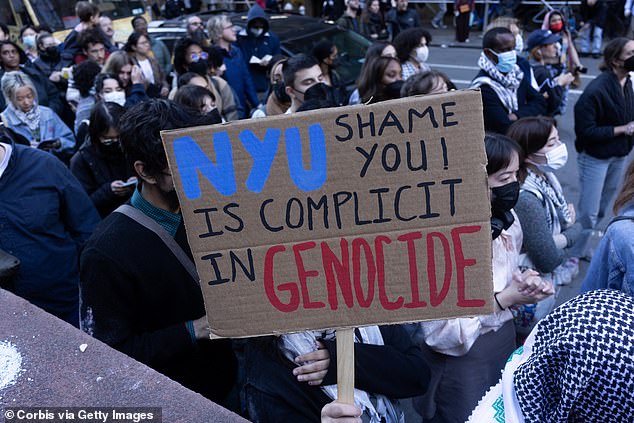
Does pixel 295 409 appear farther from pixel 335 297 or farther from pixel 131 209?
pixel 131 209

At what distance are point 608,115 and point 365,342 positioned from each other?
121 inches

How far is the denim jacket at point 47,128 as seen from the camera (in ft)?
13.8

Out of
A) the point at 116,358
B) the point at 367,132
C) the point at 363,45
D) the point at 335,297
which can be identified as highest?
the point at 367,132

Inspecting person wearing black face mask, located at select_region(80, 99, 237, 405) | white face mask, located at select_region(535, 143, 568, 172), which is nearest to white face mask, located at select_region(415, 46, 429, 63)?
white face mask, located at select_region(535, 143, 568, 172)

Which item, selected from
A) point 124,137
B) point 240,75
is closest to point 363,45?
point 240,75

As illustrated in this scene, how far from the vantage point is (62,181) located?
2555 millimetres

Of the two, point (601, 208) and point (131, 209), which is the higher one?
point (131, 209)

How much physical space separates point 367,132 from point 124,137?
94 centimetres

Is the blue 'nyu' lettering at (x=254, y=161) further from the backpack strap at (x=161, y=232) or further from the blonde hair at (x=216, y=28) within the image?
the blonde hair at (x=216, y=28)

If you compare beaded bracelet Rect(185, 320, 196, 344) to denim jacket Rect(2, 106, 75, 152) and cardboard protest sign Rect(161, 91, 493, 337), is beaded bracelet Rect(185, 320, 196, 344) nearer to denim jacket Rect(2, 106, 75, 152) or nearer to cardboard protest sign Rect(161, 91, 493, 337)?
cardboard protest sign Rect(161, 91, 493, 337)

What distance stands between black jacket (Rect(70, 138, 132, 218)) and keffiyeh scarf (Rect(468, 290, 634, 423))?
2531 mm

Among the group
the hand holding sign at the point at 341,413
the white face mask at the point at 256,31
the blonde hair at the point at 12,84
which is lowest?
the hand holding sign at the point at 341,413

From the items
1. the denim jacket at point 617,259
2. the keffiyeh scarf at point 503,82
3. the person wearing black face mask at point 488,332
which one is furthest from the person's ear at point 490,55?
the denim jacket at point 617,259

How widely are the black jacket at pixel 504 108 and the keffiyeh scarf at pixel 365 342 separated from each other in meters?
2.66
